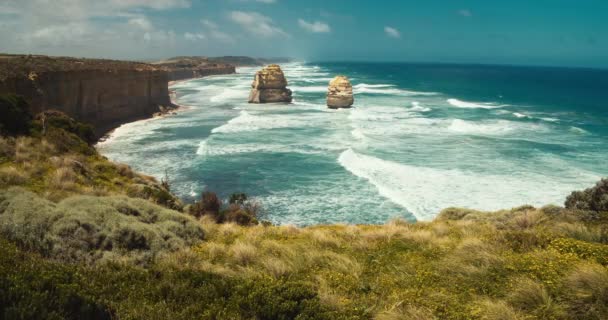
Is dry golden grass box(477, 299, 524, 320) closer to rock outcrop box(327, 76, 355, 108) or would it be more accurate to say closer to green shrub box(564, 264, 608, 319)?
green shrub box(564, 264, 608, 319)

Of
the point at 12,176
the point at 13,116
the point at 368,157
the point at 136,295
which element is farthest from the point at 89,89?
the point at 136,295

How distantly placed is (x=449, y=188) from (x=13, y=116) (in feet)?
73.3

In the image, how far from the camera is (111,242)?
7.84 metres

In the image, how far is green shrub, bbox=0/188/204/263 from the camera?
7160 millimetres

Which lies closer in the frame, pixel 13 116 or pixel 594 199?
pixel 594 199

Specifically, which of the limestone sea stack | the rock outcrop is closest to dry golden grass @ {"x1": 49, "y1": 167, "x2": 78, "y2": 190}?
the rock outcrop

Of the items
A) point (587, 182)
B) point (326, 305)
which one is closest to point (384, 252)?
point (326, 305)

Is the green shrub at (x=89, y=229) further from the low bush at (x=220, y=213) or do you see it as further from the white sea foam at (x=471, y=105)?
the white sea foam at (x=471, y=105)

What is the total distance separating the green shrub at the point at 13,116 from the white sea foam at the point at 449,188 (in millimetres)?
18026

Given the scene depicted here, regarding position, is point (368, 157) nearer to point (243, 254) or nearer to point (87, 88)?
point (243, 254)

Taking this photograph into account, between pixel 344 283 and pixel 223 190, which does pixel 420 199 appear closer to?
pixel 223 190

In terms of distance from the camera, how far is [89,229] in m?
7.93

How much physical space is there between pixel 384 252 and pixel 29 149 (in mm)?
13252

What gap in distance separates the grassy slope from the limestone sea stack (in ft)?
179
